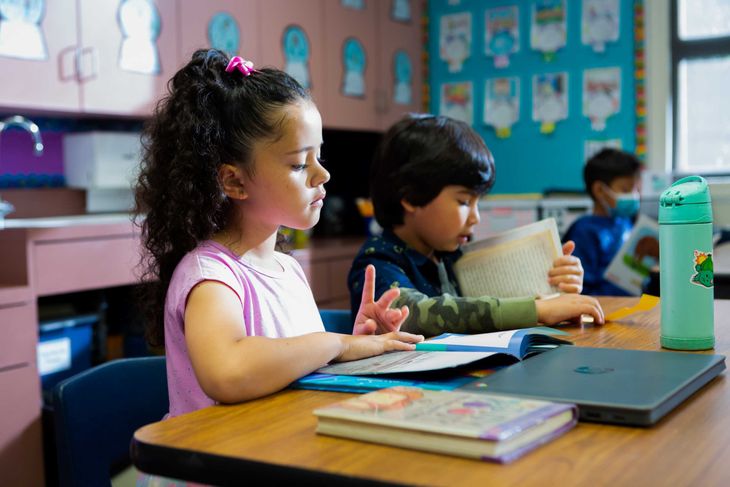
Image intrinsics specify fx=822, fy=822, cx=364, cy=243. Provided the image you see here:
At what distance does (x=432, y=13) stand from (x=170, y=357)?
3.75 meters

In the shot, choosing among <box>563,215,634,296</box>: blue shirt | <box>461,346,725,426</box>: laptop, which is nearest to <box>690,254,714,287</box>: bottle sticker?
<box>461,346,725,426</box>: laptop

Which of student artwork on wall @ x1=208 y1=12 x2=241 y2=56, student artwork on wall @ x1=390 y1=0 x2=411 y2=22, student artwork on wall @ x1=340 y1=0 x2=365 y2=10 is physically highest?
student artwork on wall @ x1=390 y1=0 x2=411 y2=22

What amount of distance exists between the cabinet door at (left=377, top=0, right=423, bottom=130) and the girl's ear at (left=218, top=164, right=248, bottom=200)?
296cm

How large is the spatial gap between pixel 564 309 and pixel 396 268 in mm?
323

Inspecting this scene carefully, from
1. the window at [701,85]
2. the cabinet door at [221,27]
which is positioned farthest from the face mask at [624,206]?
the cabinet door at [221,27]

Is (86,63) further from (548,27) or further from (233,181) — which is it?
(548,27)

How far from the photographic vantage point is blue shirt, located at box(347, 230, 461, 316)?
143cm

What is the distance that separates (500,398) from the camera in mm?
708

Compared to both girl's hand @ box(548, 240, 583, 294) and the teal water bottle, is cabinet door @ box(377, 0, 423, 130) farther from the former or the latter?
the teal water bottle

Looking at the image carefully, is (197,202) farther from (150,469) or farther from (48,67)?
(48,67)

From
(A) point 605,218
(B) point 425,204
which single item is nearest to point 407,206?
(B) point 425,204

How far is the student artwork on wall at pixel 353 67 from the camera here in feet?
12.5

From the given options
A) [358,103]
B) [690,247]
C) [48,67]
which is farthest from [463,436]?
[358,103]

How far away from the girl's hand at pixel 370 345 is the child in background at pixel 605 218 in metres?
1.59
